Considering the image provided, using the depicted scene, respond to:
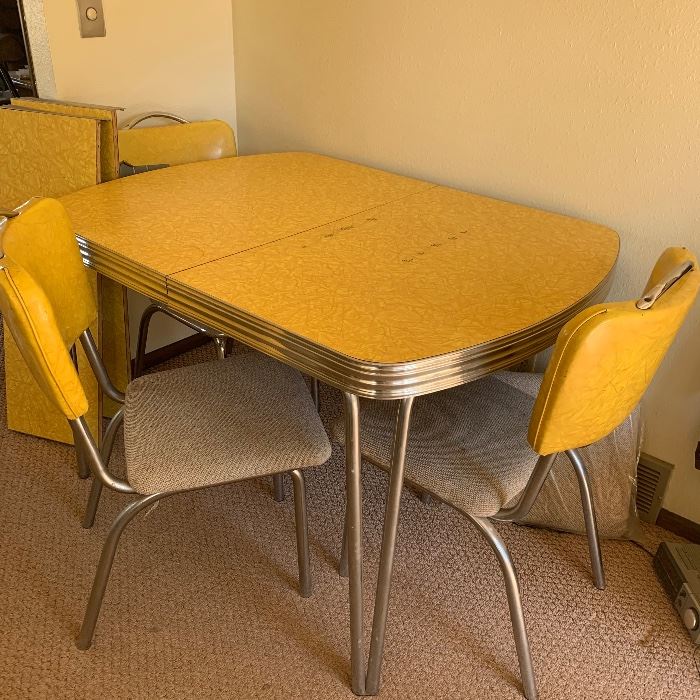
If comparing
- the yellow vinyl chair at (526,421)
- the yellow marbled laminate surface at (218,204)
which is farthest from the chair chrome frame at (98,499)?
the yellow marbled laminate surface at (218,204)

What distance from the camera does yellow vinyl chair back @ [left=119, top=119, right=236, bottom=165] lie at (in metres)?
1.92

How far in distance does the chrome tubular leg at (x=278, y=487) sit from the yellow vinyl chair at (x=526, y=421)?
29 centimetres

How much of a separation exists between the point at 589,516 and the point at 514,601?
0.33m

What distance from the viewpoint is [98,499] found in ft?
5.37

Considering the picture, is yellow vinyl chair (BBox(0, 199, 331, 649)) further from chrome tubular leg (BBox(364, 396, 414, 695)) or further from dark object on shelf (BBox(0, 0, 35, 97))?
dark object on shelf (BBox(0, 0, 35, 97))

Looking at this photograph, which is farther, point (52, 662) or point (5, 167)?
point (5, 167)

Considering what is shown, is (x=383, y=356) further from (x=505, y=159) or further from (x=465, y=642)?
(x=505, y=159)

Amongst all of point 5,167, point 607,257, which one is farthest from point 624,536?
point 5,167

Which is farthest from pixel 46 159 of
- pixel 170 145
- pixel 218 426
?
pixel 218 426

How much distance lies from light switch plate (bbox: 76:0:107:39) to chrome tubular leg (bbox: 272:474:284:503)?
4.10ft

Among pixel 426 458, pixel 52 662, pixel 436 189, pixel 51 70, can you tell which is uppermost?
pixel 51 70

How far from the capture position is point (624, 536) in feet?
5.57

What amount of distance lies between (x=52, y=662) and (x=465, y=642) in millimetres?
822

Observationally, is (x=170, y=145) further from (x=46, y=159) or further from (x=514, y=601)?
(x=514, y=601)
